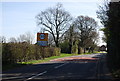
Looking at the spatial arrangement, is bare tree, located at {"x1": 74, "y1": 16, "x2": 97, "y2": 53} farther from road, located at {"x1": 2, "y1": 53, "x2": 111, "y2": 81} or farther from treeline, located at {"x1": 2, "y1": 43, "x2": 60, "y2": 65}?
road, located at {"x1": 2, "y1": 53, "x2": 111, "y2": 81}

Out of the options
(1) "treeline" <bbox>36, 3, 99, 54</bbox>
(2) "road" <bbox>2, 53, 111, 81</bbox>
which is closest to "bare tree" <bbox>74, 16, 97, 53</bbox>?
(1) "treeline" <bbox>36, 3, 99, 54</bbox>

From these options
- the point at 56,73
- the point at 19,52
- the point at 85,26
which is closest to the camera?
the point at 56,73

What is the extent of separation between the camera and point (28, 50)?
31.3m

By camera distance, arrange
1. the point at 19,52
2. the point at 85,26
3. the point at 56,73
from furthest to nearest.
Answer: the point at 85,26
the point at 19,52
the point at 56,73

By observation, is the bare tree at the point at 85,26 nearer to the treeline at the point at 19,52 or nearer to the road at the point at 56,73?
the treeline at the point at 19,52

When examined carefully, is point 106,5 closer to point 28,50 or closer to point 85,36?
point 28,50

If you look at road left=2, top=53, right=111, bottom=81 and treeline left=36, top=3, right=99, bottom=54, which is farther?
treeline left=36, top=3, right=99, bottom=54

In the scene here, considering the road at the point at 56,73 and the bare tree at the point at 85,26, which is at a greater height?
the bare tree at the point at 85,26

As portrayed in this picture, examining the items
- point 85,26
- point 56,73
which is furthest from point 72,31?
point 56,73

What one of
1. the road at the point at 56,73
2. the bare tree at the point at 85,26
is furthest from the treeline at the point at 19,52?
the bare tree at the point at 85,26

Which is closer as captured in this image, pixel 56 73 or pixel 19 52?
pixel 56 73

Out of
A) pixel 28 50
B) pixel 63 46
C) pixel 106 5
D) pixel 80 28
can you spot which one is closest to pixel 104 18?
pixel 106 5

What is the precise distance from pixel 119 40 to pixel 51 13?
5330 centimetres

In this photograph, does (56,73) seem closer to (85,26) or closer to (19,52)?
(19,52)
